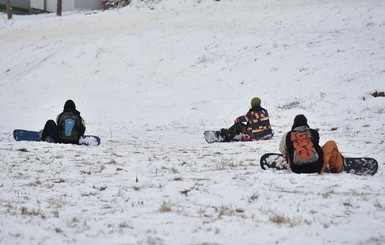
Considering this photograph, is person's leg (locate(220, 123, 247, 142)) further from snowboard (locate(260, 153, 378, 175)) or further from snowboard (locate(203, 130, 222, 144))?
snowboard (locate(260, 153, 378, 175))

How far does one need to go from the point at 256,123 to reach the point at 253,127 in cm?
15

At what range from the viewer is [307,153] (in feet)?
22.4

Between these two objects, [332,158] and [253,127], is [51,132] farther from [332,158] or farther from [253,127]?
[332,158]

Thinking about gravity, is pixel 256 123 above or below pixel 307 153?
above

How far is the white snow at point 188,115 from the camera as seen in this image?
176 inches

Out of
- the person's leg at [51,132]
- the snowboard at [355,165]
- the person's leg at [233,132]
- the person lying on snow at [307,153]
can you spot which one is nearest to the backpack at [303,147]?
the person lying on snow at [307,153]

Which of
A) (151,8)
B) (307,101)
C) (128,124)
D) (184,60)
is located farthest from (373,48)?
(151,8)

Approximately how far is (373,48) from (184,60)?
10.9 meters

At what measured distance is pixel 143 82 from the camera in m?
24.4

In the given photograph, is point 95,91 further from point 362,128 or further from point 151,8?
point 362,128

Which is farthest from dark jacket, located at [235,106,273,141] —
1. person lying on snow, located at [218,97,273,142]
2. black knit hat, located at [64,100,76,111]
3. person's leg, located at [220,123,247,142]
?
black knit hat, located at [64,100,76,111]

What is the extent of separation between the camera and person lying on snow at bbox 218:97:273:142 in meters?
11.7

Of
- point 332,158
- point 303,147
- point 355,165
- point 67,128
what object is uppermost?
point 67,128

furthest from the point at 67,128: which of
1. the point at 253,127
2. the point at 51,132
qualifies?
the point at 253,127
